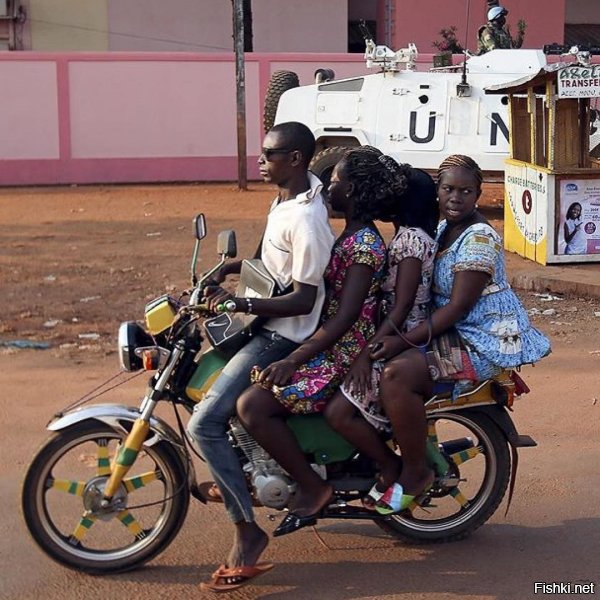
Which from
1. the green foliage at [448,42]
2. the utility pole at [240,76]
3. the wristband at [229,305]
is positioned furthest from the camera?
the green foliage at [448,42]

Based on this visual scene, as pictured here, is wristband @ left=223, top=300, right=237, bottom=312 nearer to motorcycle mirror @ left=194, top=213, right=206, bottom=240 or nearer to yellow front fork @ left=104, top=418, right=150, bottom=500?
motorcycle mirror @ left=194, top=213, right=206, bottom=240

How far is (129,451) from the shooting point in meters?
3.78

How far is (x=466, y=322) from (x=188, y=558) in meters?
1.41

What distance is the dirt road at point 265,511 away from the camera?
3.90 meters

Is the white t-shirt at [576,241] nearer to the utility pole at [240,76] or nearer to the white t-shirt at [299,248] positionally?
the white t-shirt at [299,248]

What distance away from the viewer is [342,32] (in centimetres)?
2250

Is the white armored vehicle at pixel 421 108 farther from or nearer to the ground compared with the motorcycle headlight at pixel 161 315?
farther from the ground

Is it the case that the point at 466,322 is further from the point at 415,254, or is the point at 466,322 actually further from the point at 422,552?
the point at 422,552

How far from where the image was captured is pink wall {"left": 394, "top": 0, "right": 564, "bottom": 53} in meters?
22.7

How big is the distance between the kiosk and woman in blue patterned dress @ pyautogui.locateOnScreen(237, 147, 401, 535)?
227 inches

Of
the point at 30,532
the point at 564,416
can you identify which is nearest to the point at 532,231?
the point at 564,416

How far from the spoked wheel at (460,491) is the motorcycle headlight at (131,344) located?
3.72ft

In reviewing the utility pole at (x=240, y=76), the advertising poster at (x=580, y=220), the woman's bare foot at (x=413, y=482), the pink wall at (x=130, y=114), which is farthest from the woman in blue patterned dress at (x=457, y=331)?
the pink wall at (x=130, y=114)

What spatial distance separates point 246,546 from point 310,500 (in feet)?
0.93
